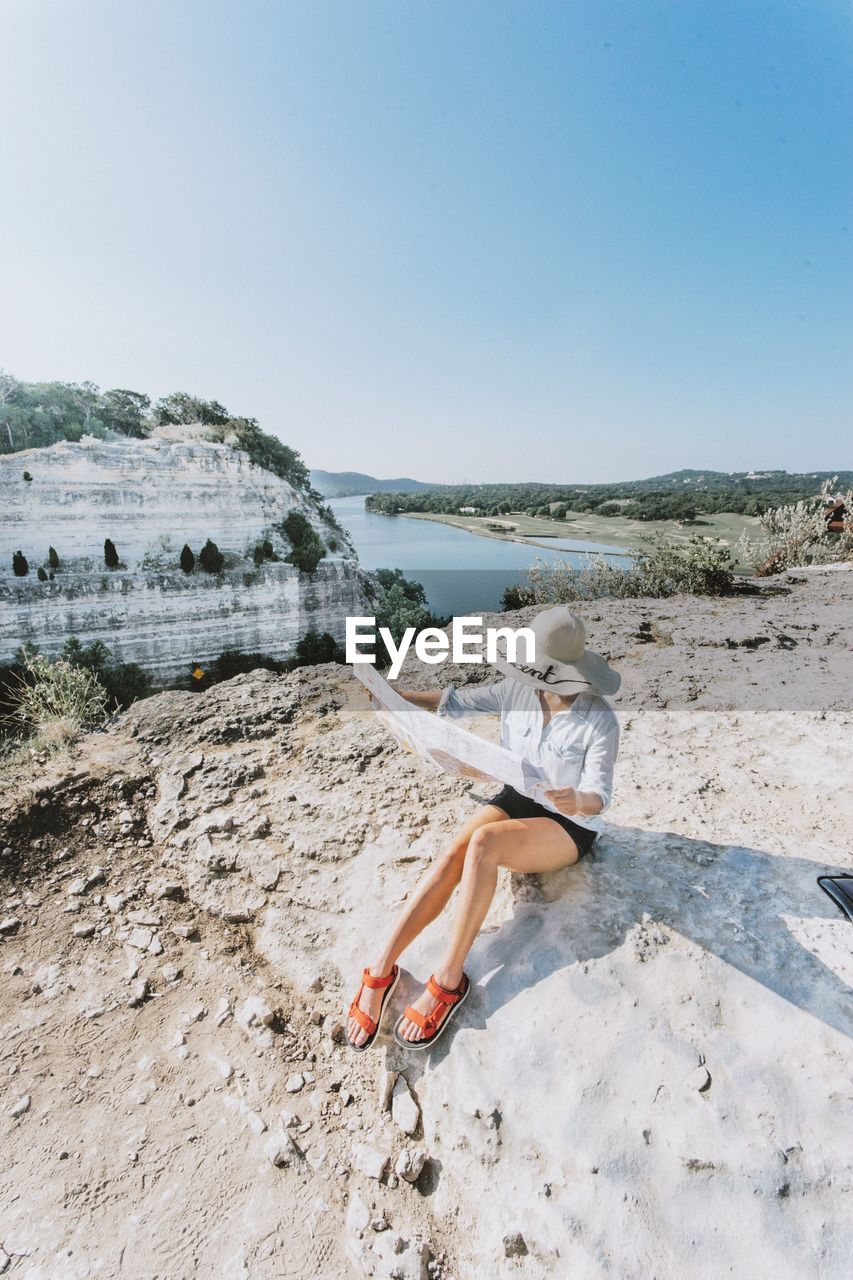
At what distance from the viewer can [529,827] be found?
2.04 meters

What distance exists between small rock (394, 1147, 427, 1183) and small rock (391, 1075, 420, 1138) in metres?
0.06

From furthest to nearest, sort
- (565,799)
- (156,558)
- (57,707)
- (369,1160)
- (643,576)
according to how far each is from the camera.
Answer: (156,558)
(643,576)
(57,707)
(565,799)
(369,1160)

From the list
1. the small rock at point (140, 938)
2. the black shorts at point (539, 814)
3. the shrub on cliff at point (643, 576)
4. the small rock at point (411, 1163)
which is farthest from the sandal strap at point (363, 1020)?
the shrub on cliff at point (643, 576)

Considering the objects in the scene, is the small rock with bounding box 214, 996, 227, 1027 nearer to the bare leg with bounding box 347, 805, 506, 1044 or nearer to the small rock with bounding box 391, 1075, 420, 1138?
the bare leg with bounding box 347, 805, 506, 1044

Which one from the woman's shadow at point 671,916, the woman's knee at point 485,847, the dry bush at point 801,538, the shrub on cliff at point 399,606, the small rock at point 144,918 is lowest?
the shrub on cliff at point 399,606

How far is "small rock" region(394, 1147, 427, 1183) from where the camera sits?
1690 mm

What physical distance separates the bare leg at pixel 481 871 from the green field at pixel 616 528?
31.4ft

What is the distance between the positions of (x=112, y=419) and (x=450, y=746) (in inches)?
1782

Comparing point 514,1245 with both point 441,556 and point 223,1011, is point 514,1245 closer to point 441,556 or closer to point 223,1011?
point 223,1011

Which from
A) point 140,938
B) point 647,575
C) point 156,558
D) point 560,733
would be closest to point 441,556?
point 156,558

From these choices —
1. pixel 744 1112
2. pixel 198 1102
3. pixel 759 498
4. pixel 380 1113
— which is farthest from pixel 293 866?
pixel 759 498

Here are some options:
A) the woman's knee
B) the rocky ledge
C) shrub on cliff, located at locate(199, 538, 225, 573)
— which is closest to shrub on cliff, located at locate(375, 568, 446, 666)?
shrub on cliff, located at locate(199, 538, 225, 573)

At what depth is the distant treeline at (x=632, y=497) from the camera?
1780 centimetres

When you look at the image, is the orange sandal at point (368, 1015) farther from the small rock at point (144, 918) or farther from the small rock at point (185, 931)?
the small rock at point (144, 918)
